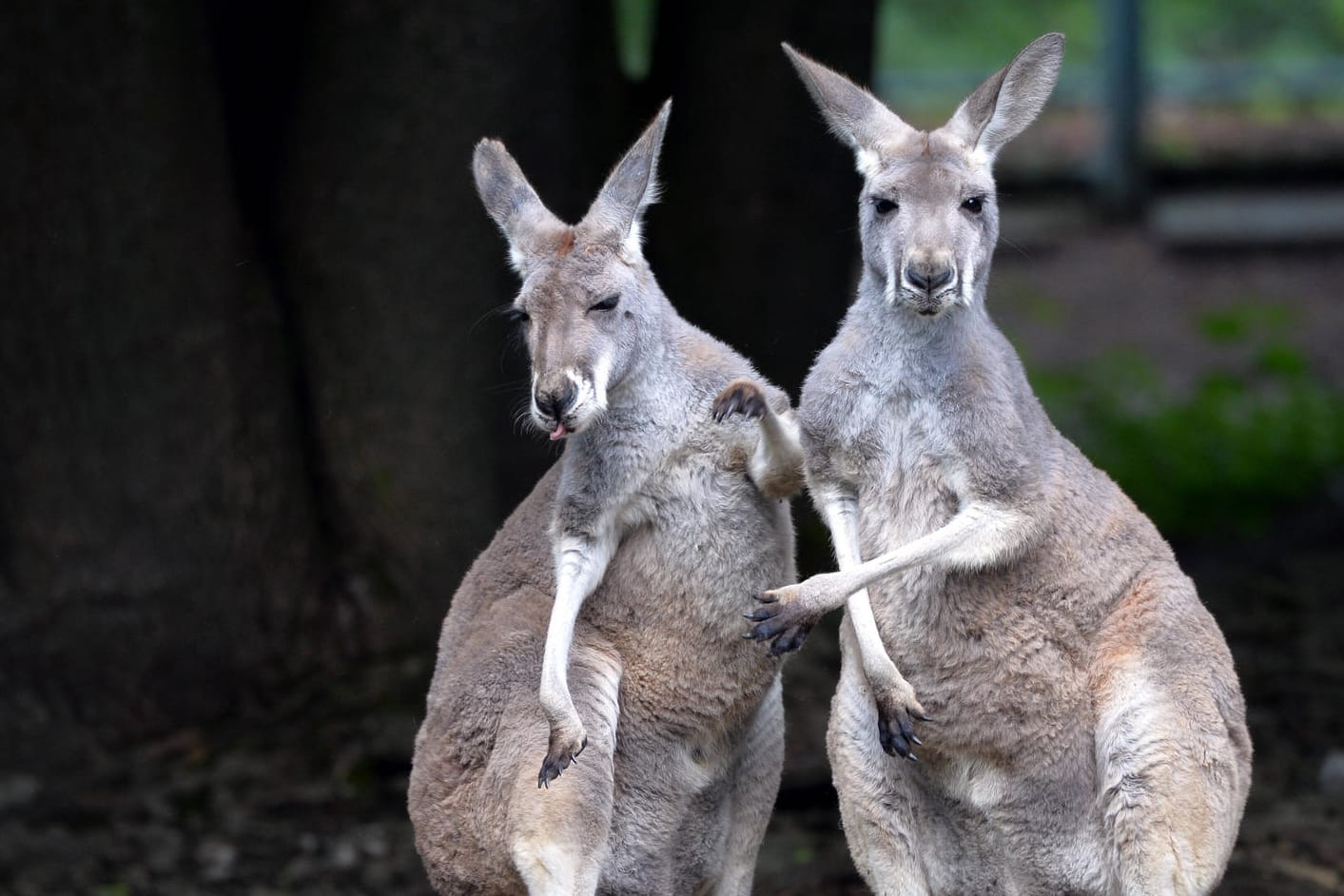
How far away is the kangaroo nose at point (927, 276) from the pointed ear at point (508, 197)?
3.36 feet

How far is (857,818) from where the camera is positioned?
450 centimetres

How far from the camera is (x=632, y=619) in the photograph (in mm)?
4758

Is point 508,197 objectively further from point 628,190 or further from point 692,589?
point 692,589

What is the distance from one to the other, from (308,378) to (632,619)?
301cm

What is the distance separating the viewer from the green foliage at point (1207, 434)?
9539mm

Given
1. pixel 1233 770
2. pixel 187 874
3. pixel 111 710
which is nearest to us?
pixel 1233 770

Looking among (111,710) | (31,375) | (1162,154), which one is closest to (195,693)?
(111,710)

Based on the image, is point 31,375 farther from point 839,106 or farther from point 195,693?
point 839,106

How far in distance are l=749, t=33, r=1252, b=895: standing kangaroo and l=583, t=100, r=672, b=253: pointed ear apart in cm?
43

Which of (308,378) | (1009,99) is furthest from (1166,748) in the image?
(308,378)

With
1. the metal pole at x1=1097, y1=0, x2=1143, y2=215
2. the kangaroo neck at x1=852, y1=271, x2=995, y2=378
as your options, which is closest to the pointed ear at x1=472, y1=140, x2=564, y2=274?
the kangaroo neck at x1=852, y1=271, x2=995, y2=378

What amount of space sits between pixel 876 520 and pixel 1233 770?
1040 millimetres

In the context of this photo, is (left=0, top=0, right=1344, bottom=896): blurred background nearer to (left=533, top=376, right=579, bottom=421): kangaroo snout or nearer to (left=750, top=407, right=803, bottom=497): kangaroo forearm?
(left=750, top=407, right=803, bottom=497): kangaroo forearm

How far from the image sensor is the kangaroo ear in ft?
14.4
